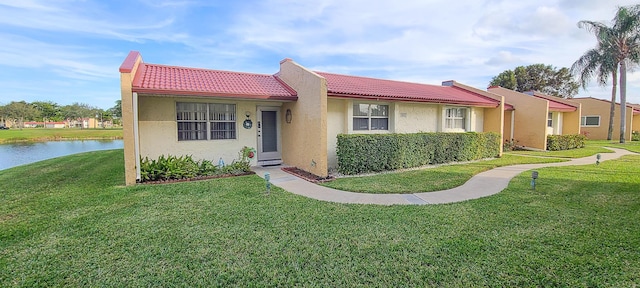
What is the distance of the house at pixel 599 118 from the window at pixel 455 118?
18086 millimetres

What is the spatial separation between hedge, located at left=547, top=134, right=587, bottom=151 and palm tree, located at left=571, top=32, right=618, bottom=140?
623 centimetres

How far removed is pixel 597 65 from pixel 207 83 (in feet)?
88.8

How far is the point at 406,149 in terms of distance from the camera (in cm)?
1075

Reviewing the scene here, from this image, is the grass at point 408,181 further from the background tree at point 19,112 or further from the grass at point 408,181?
the background tree at point 19,112

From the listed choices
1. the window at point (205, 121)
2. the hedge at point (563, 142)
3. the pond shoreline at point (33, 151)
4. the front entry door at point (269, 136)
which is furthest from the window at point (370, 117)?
the pond shoreline at point (33, 151)

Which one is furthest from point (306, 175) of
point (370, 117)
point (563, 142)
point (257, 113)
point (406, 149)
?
point (563, 142)

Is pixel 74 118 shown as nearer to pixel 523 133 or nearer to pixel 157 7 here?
pixel 157 7

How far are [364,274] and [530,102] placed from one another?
18861 millimetres

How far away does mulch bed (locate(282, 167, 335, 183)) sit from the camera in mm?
8656

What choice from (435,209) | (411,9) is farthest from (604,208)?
(411,9)

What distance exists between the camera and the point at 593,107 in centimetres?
2605

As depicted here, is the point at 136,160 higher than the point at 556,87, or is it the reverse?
the point at 556,87

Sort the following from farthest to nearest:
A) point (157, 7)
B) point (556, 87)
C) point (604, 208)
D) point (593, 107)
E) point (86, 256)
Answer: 1. point (556, 87)
2. point (593, 107)
3. point (157, 7)
4. point (604, 208)
5. point (86, 256)

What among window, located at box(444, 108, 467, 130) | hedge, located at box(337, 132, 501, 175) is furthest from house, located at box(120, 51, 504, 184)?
hedge, located at box(337, 132, 501, 175)
